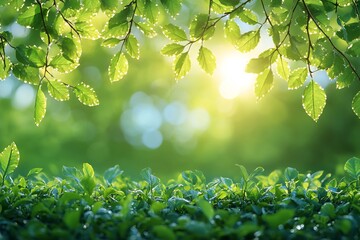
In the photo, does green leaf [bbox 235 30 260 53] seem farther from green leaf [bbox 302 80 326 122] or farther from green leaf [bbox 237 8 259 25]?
green leaf [bbox 302 80 326 122]

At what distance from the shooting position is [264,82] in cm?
287

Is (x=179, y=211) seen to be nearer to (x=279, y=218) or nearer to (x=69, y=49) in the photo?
(x=279, y=218)

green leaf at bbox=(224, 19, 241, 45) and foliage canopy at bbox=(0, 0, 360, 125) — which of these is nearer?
foliage canopy at bbox=(0, 0, 360, 125)

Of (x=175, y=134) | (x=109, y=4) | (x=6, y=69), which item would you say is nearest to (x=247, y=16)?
(x=109, y=4)

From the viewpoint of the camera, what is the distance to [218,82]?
901 inches

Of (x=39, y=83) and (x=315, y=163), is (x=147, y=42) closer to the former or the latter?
(x=315, y=163)

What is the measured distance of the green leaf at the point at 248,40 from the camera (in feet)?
9.71

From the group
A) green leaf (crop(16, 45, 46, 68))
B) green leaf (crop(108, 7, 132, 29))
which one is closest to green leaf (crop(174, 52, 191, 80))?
green leaf (crop(108, 7, 132, 29))

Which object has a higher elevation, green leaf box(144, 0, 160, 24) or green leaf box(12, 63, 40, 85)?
green leaf box(144, 0, 160, 24)

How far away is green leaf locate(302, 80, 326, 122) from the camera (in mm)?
2791

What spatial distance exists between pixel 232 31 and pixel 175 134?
71.4ft

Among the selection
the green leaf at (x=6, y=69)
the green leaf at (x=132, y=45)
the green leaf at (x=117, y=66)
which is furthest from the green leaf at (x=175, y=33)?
the green leaf at (x=6, y=69)

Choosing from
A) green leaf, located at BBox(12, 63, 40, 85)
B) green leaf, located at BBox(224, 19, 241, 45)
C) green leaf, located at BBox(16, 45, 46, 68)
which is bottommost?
green leaf, located at BBox(12, 63, 40, 85)

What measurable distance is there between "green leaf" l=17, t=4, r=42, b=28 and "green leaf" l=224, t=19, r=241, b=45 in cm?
118
